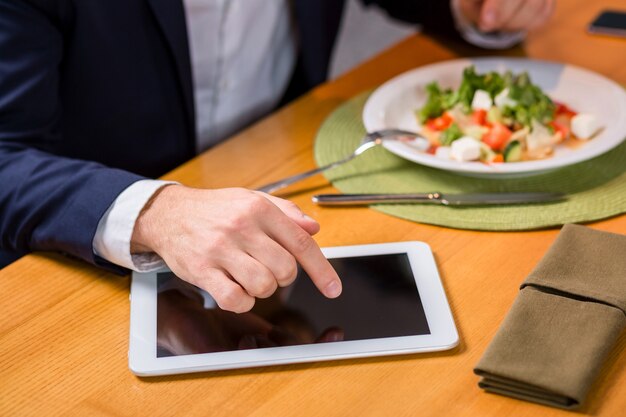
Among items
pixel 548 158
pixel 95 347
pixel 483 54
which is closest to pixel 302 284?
pixel 95 347

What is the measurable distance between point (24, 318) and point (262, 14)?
83 centimetres

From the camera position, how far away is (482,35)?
65.1 inches

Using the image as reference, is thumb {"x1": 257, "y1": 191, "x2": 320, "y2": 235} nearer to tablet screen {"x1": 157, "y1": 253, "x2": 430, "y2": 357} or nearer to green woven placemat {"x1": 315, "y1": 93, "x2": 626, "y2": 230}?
tablet screen {"x1": 157, "y1": 253, "x2": 430, "y2": 357}

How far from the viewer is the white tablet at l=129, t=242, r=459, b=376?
921 mm

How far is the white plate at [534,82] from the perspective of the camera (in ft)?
3.91

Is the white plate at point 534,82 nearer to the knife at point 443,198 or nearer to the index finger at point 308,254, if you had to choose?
the knife at point 443,198

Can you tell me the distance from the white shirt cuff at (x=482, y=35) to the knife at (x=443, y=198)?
547 millimetres

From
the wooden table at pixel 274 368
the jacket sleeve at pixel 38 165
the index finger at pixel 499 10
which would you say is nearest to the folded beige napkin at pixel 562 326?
the wooden table at pixel 274 368

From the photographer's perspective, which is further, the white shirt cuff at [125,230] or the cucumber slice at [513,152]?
the cucumber slice at [513,152]

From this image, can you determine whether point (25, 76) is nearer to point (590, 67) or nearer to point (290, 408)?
point (290, 408)

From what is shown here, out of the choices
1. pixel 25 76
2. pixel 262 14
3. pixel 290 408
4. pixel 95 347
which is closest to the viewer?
pixel 290 408

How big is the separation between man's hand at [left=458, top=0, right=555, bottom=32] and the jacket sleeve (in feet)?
2.49

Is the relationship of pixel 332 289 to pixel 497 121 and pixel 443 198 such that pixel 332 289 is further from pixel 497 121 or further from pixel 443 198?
pixel 497 121

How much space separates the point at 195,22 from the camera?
1.53 meters
